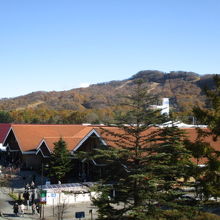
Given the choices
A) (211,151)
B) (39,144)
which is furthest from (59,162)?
(211,151)

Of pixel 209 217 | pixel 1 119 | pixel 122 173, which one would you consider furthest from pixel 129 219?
pixel 1 119

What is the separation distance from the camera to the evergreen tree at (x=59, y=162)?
3044 centimetres

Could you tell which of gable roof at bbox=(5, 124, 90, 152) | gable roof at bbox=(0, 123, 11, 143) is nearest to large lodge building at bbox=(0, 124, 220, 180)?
gable roof at bbox=(5, 124, 90, 152)

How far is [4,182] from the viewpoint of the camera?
3200 centimetres

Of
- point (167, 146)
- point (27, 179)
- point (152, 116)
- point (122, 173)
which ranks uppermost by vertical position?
point (152, 116)

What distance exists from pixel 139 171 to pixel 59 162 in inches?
668

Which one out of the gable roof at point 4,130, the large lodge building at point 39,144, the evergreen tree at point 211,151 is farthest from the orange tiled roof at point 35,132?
the evergreen tree at point 211,151

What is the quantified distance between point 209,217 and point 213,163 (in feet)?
15.8

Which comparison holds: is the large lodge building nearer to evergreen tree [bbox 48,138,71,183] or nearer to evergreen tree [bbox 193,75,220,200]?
evergreen tree [bbox 48,138,71,183]

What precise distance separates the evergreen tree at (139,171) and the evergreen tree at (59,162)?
15554mm

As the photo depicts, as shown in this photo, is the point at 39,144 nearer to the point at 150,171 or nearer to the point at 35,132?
the point at 35,132

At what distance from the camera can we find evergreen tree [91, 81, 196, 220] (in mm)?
14375

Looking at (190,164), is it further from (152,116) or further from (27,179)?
(27,179)

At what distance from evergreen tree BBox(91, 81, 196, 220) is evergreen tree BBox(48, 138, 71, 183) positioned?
51.0ft
